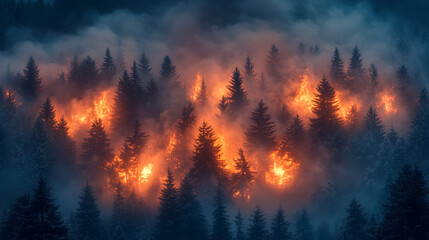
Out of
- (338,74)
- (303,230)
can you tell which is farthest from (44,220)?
(338,74)

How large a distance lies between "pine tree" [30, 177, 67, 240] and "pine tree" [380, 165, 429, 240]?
22.2 meters

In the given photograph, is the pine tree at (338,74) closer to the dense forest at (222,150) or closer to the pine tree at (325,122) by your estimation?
the dense forest at (222,150)

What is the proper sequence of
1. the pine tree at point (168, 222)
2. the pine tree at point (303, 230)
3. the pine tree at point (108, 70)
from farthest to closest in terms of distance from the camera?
the pine tree at point (108, 70) → the pine tree at point (303, 230) → the pine tree at point (168, 222)

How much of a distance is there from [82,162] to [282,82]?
4584 cm

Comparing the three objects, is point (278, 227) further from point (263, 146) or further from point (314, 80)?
point (314, 80)

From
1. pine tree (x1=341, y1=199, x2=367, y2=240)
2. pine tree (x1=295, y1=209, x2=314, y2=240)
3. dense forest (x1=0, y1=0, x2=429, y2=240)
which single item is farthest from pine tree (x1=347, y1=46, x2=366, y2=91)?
pine tree (x1=341, y1=199, x2=367, y2=240)

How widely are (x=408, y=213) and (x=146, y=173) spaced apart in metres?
47.4

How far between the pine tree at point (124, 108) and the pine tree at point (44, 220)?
1928 inches

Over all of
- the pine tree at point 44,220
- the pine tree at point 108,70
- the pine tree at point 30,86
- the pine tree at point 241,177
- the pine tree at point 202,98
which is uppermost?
the pine tree at point 108,70

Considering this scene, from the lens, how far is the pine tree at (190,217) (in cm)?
4912

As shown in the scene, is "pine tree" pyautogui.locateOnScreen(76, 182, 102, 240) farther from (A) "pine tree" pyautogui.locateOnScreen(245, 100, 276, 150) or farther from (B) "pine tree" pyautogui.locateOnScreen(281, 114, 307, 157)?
(B) "pine tree" pyautogui.locateOnScreen(281, 114, 307, 157)

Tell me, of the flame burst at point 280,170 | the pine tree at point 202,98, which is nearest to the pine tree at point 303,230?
the flame burst at point 280,170

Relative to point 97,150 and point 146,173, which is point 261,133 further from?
point 97,150

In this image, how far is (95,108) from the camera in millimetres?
80875
